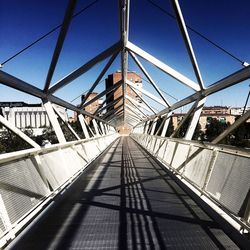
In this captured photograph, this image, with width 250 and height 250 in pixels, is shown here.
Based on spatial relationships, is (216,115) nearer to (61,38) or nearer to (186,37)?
(186,37)

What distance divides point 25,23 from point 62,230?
980 cm

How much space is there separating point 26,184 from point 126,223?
1820 millimetres

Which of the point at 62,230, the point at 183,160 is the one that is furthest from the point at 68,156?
the point at 62,230

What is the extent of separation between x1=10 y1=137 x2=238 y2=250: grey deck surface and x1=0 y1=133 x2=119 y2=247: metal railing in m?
0.25

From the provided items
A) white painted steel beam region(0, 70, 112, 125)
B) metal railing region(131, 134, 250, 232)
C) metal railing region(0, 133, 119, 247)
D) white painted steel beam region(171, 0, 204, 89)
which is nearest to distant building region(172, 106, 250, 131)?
white painted steel beam region(0, 70, 112, 125)

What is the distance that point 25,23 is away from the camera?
14.1 m

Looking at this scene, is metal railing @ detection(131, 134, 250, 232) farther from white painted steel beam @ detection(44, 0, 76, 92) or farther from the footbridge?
white painted steel beam @ detection(44, 0, 76, 92)

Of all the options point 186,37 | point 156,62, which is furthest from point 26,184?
point 156,62

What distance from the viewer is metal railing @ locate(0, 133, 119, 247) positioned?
18.3 ft

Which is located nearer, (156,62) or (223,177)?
(223,177)

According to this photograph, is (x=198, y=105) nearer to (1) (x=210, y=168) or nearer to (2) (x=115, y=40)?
(2) (x=115, y=40)

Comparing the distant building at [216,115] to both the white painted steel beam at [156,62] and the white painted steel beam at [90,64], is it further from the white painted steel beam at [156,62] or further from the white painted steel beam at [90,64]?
the white painted steel beam at [90,64]

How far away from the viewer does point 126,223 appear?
20.9 feet

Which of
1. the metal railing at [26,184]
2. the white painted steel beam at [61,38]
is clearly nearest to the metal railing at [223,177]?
the metal railing at [26,184]
